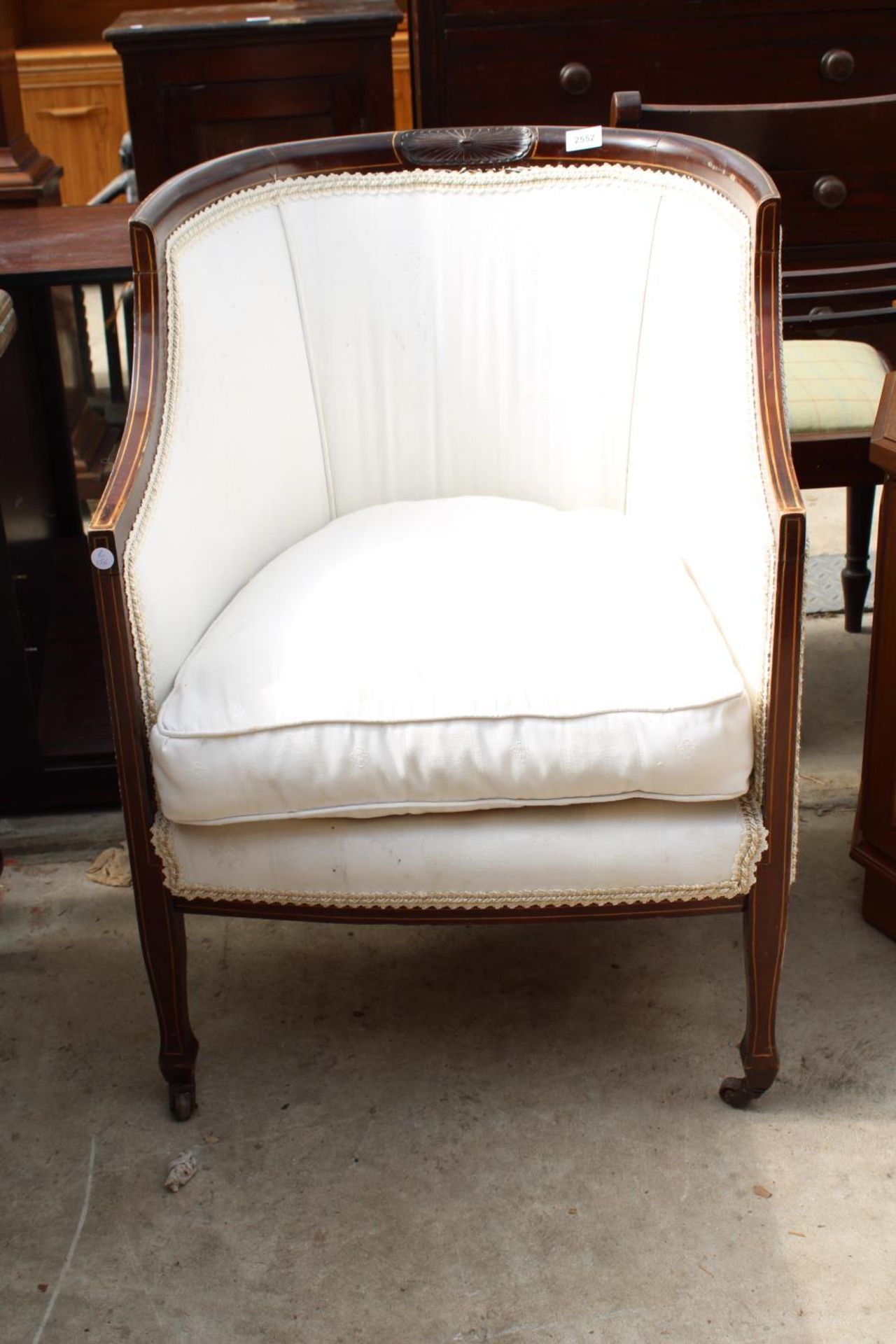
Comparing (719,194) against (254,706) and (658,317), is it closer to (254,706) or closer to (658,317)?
(658,317)

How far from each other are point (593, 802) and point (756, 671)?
7.9 inches

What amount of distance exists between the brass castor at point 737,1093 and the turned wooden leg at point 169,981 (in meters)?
0.57

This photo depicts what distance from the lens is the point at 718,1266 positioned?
1.31m

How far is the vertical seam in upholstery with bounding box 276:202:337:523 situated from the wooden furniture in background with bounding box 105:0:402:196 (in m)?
0.97

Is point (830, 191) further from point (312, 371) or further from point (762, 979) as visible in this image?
point (762, 979)

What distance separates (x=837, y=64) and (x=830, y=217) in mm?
338

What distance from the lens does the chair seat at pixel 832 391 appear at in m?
1.88

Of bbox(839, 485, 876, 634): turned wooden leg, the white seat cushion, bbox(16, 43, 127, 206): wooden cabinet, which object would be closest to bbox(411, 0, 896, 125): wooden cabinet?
bbox(839, 485, 876, 634): turned wooden leg

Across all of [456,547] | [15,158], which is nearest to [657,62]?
[15,158]

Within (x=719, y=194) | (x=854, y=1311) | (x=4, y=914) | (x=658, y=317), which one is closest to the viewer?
(x=854, y=1311)

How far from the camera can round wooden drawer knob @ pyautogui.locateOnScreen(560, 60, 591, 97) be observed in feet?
8.02

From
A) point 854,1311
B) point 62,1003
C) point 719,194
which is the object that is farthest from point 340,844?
point 719,194

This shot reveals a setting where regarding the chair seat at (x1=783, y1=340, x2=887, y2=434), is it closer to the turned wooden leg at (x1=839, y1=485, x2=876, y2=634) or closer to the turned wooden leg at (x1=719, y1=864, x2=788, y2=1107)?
the turned wooden leg at (x1=839, y1=485, x2=876, y2=634)

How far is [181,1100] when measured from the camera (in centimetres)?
149
